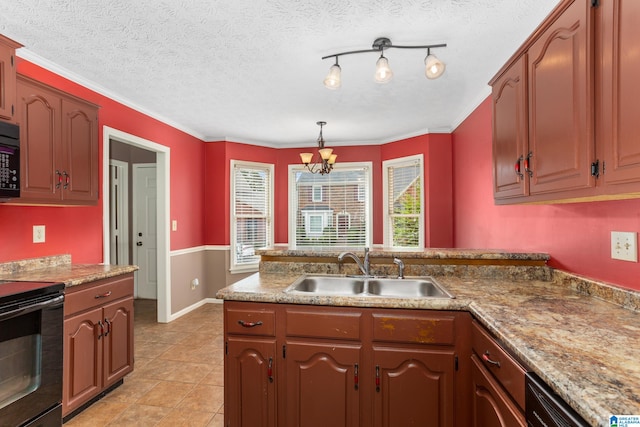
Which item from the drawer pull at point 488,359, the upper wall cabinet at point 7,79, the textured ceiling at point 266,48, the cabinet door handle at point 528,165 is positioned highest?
the textured ceiling at point 266,48

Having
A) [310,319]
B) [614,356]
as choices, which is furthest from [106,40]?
[614,356]

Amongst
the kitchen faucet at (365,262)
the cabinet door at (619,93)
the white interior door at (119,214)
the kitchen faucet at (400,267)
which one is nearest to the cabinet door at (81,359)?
the kitchen faucet at (365,262)

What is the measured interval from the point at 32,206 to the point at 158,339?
177 centimetres

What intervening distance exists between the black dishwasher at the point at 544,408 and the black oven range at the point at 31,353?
2227 millimetres

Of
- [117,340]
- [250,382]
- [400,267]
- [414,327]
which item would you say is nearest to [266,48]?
[400,267]

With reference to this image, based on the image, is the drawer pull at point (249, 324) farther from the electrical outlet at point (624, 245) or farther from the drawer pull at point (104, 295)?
the electrical outlet at point (624, 245)

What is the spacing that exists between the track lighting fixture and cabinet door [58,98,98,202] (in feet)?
6.20

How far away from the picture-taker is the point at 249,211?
4.88 metres

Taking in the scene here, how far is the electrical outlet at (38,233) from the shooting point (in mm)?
2325

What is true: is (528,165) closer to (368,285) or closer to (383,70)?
(383,70)

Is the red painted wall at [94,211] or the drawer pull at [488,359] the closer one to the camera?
the drawer pull at [488,359]

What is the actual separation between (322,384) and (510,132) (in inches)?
67.0

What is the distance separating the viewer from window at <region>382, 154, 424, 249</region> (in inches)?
173

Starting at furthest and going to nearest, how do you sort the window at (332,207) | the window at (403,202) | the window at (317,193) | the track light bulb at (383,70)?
the window at (317,193), the window at (332,207), the window at (403,202), the track light bulb at (383,70)
